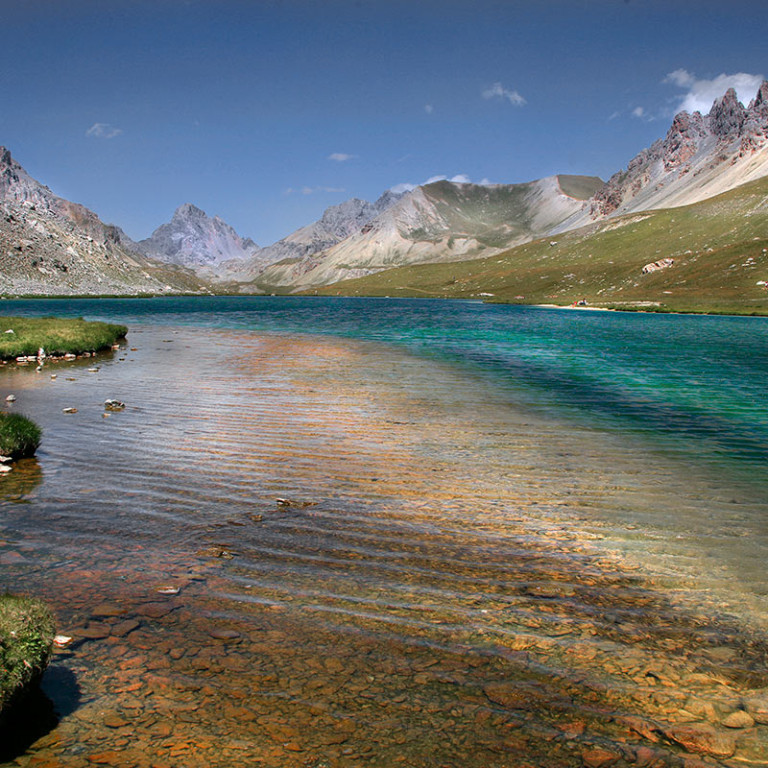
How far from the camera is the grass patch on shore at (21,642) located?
18.9ft

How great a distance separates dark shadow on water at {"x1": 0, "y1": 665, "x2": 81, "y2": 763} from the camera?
5.62 meters

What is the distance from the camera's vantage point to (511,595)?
8852 mm

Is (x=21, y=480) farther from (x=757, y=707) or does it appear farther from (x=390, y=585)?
(x=757, y=707)

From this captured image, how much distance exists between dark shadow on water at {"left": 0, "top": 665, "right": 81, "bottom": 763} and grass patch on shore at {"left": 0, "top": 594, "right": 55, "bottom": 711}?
0.75 ft

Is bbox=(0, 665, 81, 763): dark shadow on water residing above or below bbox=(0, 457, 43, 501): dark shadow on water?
below

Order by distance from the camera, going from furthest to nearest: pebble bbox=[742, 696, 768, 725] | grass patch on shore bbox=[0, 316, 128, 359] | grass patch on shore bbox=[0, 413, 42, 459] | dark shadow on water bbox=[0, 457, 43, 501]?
1. grass patch on shore bbox=[0, 316, 128, 359]
2. grass patch on shore bbox=[0, 413, 42, 459]
3. dark shadow on water bbox=[0, 457, 43, 501]
4. pebble bbox=[742, 696, 768, 725]

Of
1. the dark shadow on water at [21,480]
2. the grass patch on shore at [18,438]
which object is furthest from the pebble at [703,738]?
the grass patch on shore at [18,438]

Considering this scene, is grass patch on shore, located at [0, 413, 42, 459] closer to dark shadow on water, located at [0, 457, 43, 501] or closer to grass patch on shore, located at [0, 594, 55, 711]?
dark shadow on water, located at [0, 457, 43, 501]

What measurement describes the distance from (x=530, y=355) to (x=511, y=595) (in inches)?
1730

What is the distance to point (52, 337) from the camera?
158 feet

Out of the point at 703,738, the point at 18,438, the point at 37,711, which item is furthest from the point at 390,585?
the point at 18,438

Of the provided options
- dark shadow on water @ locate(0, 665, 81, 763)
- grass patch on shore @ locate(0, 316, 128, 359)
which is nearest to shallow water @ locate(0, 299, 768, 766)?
dark shadow on water @ locate(0, 665, 81, 763)

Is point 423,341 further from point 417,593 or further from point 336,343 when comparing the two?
point 417,593

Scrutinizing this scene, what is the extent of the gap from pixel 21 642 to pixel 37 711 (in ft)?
2.46
